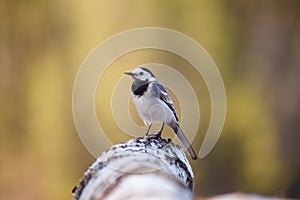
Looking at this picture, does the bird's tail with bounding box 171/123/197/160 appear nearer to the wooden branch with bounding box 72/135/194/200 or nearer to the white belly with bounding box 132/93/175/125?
the white belly with bounding box 132/93/175/125

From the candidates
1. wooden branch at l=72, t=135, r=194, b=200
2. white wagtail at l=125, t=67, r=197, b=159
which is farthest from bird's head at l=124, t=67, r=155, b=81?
wooden branch at l=72, t=135, r=194, b=200

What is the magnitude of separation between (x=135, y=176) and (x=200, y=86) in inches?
27.8

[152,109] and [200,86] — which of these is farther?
[200,86]

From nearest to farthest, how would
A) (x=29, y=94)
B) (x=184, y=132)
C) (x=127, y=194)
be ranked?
(x=127, y=194) < (x=184, y=132) < (x=29, y=94)

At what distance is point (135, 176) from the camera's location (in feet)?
2.68

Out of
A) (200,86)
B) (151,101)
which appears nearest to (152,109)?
(151,101)

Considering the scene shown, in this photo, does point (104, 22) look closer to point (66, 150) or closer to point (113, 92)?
point (113, 92)

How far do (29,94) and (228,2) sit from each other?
0.61 metres

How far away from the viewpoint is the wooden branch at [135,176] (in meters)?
0.79


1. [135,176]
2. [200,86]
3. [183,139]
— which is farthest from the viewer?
[200,86]

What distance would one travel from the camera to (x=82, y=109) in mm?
1492

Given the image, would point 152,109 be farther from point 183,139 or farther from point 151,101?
point 183,139

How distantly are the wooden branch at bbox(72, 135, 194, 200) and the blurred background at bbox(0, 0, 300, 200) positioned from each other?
1.83 feet

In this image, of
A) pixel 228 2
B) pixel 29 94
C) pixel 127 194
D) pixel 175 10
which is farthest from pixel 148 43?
pixel 127 194
